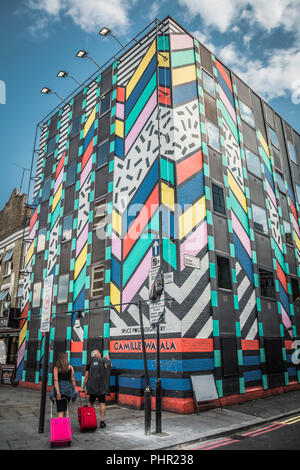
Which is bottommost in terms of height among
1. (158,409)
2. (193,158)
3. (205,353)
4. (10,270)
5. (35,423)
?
(35,423)

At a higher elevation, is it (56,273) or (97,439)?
(56,273)

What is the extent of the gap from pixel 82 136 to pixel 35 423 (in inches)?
597

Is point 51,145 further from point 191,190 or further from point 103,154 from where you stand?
point 191,190

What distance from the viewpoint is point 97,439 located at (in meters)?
7.15

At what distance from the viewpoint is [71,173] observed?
63.8ft

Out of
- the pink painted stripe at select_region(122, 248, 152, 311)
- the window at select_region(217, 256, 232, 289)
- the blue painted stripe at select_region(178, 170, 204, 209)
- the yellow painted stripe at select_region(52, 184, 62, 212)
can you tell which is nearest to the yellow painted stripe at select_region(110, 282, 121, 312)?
the pink painted stripe at select_region(122, 248, 152, 311)

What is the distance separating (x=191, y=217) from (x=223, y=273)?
2701 mm

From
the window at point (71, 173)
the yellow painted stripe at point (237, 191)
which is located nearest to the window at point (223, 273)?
the yellow painted stripe at point (237, 191)

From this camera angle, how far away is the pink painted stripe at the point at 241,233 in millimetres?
14859

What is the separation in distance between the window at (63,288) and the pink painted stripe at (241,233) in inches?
352

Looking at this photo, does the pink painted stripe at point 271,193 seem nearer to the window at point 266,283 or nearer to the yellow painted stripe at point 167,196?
the window at point 266,283

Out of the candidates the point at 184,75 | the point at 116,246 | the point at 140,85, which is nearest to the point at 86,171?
the point at 140,85
